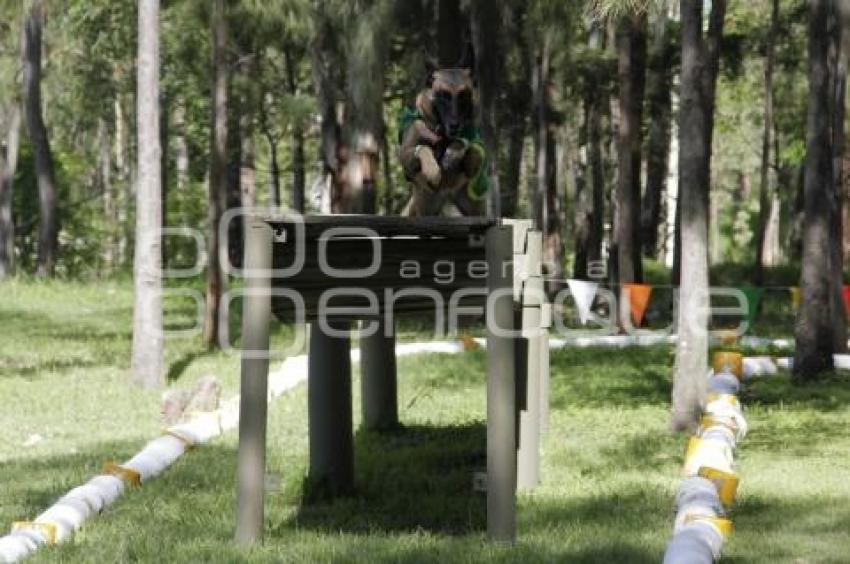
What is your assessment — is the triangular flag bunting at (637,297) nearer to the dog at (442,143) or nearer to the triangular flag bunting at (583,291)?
the triangular flag bunting at (583,291)

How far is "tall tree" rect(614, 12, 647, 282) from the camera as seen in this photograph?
22141 millimetres

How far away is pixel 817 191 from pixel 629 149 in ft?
20.5

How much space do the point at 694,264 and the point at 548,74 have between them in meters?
17.2

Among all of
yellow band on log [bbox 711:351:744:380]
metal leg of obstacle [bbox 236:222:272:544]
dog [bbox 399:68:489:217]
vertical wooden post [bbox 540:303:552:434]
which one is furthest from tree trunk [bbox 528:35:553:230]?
metal leg of obstacle [bbox 236:222:272:544]

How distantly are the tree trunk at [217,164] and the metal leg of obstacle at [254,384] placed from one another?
443 inches

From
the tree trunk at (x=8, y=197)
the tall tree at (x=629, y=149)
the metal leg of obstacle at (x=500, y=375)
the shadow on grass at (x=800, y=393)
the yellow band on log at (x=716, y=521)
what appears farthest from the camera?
the tree trunk at (x=8, y=197)

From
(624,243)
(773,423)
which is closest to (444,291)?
(773,423)

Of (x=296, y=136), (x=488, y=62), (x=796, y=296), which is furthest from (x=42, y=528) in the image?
(x=296, y=136)

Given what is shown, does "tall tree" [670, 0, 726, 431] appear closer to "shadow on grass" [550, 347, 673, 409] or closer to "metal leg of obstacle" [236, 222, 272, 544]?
"shadow on grass" [550, 347, 673, 409]

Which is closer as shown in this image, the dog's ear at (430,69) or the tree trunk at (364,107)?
the dog's ear at (430,69)

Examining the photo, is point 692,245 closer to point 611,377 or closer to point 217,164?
point 611,377

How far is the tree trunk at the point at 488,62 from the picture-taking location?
71.1ft

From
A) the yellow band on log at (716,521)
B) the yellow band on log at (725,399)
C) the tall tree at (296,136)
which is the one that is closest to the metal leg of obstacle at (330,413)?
the yellow band on log at (716,521)

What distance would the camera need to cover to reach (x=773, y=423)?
1380 cm
